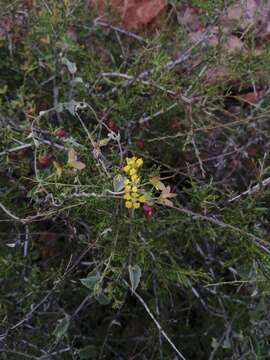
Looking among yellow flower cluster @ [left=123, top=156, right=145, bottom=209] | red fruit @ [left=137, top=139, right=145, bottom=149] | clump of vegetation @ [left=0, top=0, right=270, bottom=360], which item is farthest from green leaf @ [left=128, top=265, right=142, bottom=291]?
red fruit @ [left=137, top=139, right=145, bottom=149]

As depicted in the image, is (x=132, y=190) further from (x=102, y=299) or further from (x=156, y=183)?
(x=102, y=299)

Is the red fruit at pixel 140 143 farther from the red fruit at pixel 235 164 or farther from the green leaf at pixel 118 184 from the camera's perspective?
the green leaf at pixel 118 184

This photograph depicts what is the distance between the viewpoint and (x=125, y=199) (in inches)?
53.1

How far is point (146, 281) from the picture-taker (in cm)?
156

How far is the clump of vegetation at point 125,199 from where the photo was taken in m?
1.44

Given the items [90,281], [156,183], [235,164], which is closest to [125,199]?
[156,183]

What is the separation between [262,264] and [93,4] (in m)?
1.22

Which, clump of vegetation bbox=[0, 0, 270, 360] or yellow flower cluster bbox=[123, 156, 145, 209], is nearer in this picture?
yellow flower cluster bbox=[123, 156, 145, 209]

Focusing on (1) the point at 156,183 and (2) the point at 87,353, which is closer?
(1) the point at 156,183

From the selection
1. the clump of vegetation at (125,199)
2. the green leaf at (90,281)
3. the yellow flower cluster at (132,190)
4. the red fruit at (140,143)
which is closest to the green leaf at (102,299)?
the clump of vegetation at (125,199)

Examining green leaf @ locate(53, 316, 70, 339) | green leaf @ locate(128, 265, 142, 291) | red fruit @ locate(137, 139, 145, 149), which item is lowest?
green leaf @ locate(53, 316, 70, 339)

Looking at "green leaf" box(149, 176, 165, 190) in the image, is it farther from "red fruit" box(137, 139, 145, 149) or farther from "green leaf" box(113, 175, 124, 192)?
"red fruit" box(137, 139, 145, 149)

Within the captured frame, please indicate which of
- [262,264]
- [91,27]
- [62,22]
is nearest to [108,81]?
[62,22]

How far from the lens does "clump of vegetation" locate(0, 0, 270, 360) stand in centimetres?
144
